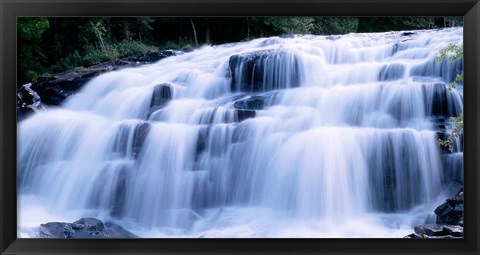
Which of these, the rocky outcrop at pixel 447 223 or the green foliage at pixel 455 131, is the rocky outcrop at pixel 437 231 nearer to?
the rocky outcrop at pixel 447 223

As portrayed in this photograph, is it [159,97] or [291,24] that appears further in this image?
[159,97]

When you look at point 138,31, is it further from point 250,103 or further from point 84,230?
point 84,230

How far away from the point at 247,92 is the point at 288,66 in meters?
0.29

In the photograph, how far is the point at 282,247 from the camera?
3.03 metres

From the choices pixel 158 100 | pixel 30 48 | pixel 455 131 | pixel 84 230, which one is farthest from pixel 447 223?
pixel 30 48

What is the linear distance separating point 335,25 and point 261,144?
0.80 m

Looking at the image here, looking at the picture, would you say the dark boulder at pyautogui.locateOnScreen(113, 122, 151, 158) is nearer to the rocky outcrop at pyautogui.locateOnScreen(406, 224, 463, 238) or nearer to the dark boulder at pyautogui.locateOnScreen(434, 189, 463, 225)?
the rocky outcrop at pyautogui.locateOnScreen(406, 224, 463, 238)

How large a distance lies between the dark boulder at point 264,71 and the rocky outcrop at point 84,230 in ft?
3.44

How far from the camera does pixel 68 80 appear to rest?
323 centimetres

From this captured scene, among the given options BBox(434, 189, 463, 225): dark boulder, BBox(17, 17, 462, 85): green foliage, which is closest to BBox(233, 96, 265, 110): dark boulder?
BBox(17, 17, 462, 85): green foliage

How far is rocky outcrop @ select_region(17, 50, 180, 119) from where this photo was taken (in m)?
3.16
